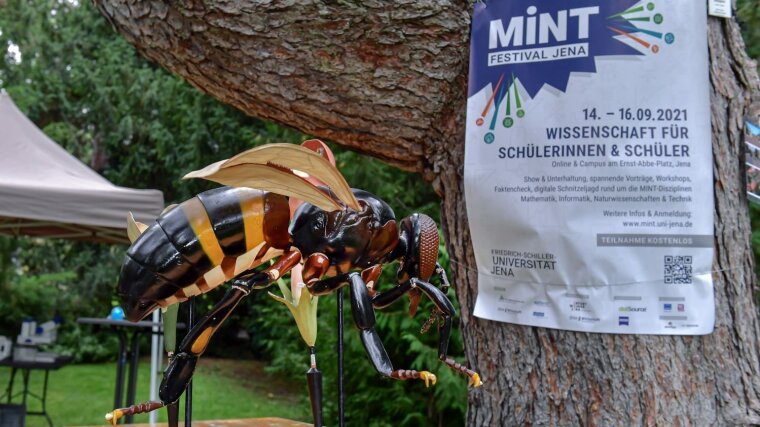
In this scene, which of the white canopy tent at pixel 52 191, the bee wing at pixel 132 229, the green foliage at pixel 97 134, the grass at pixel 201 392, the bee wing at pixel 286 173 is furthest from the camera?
the green foliage at pixel 97 134

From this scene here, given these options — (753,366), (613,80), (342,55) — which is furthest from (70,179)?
(753,366)

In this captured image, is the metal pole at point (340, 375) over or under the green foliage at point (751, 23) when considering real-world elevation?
under

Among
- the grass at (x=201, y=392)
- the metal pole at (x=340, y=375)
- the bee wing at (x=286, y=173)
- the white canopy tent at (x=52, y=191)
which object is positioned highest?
the white canopy tent at (x=52, y=191)

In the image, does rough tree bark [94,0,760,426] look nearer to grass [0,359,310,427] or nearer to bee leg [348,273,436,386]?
bee leg [348,273,436,386]

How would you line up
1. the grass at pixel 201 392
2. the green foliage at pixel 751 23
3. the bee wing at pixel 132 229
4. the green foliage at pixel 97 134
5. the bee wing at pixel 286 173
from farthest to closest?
the green foliage at pixel 97 134, the grass at pixel 201 392, the green foliage at pixel 751 23, the bee wing at pixel 132 229, the bee wing at pixel 286 173

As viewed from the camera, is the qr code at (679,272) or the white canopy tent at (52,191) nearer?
the qr code at (679,272)

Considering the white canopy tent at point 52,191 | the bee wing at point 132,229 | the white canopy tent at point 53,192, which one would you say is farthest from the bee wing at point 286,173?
the white canopy tent at point 52,191

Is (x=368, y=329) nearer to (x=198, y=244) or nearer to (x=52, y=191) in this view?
(x=198, y=244)

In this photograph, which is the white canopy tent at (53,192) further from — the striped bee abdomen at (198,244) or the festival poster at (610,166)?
the striped bee abdomen at (198,244)

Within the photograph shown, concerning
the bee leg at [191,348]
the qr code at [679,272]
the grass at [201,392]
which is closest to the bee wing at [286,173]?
the bee leg at [191,348]
